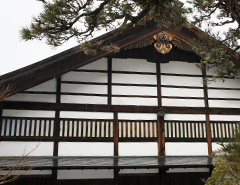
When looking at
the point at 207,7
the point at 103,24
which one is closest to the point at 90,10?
the point at 103,24

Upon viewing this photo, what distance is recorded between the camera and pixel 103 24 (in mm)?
6125

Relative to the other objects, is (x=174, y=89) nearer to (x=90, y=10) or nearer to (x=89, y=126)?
(x=89, y=126)

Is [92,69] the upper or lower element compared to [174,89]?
upper

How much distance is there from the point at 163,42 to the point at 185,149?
143 inches

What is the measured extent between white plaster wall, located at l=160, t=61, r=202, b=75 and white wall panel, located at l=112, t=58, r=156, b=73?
0.41 m

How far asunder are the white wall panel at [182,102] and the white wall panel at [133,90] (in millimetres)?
484

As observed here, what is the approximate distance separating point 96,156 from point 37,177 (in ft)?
6.04

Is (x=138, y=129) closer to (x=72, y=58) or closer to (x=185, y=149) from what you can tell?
(x=185, y=149)

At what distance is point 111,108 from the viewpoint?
9.14m

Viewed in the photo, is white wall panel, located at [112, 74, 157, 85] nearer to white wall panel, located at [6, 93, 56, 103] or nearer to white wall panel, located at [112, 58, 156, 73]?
white wall panel, located at [112, 58, 156, 73]

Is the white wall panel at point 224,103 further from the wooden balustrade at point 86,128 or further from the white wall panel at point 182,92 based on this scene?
the wooden balustrade at point 86,128

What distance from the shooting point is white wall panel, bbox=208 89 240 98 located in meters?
10.0

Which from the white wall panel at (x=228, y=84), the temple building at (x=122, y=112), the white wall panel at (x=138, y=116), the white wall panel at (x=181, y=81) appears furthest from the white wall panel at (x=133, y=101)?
the white wall panel at (x=228, y=84)

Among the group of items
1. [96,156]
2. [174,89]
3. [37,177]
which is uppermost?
[174,89]
